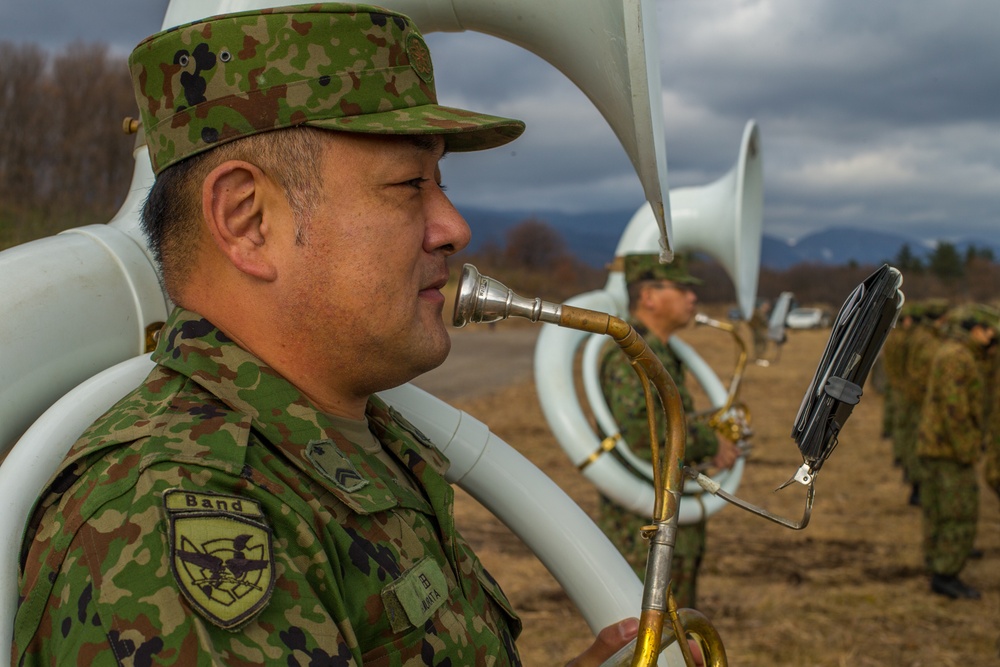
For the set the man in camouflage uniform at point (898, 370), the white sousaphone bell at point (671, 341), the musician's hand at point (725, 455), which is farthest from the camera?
the man in camouflage uniform at point (898, 370)

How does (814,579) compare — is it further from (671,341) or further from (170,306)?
(170,306)

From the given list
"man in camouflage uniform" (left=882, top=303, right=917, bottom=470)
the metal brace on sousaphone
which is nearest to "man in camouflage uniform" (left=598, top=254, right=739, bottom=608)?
the metal brace on sousaphone

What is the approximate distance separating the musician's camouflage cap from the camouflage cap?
3432mm

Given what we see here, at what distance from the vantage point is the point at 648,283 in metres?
4.70

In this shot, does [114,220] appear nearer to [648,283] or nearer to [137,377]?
[137,377]

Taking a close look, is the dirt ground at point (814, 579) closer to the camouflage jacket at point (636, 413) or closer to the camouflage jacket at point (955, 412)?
the camouflage jacket at point (955, 412)

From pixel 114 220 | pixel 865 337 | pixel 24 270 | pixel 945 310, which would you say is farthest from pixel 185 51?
pixel 945 310

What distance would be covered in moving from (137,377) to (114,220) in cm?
43

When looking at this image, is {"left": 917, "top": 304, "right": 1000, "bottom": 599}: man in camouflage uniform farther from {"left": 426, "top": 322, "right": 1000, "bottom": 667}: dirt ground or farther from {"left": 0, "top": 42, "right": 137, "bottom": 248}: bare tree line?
{"left": 0, "top": 42, "right": 137, "bottom": 248}: bare tree line

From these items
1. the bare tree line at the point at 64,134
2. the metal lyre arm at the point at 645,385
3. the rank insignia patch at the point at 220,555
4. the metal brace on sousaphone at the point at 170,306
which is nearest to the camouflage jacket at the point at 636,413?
the metal brace on sousaphone at the point at 170,306

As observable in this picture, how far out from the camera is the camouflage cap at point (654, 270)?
4.65m

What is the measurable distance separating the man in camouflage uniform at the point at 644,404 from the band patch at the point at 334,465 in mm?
3045

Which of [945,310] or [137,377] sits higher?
[945,310]

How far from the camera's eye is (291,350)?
1.32 m
